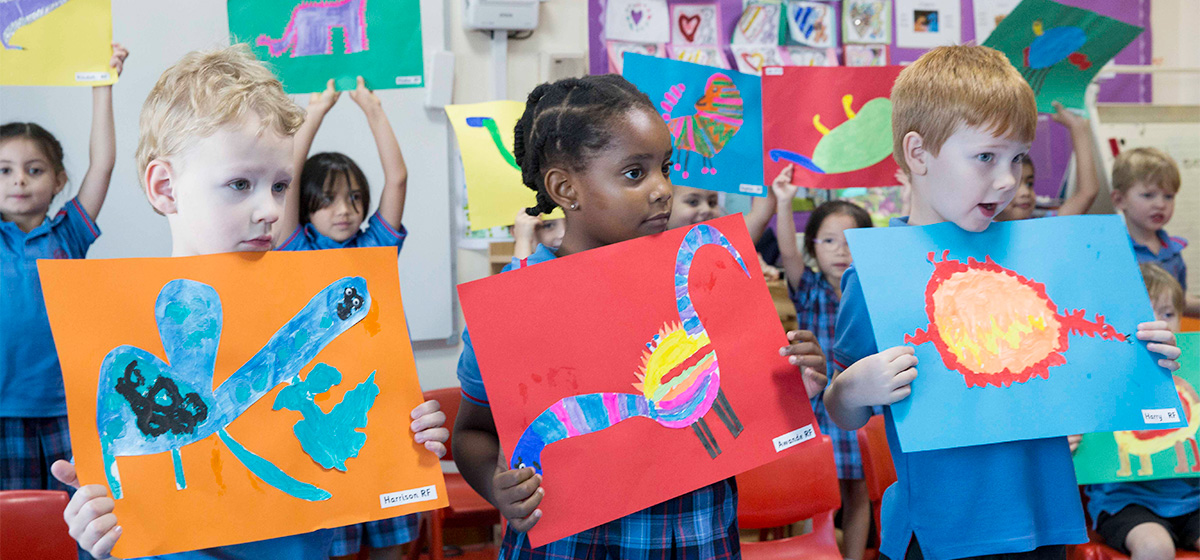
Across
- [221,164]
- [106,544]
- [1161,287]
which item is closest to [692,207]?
[1161,287]

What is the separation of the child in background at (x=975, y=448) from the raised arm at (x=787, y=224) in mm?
1242

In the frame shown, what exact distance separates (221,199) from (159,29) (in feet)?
8.17

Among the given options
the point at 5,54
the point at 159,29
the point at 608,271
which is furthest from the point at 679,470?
the point at 159,29

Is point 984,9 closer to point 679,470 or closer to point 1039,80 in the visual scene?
point 1039,80

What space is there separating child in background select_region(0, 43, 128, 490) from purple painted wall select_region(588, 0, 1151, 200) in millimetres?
2121

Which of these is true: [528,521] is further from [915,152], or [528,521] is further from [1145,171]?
[1145,171]

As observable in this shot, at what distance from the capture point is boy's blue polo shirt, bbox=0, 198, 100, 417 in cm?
221

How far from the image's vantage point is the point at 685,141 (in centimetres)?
235

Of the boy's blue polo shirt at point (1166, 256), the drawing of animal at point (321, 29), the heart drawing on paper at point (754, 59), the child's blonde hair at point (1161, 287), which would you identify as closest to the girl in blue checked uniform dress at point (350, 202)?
the drawing of animal at point (321, 29)

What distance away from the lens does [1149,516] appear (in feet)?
6.66

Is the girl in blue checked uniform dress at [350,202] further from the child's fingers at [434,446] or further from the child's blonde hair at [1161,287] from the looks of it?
the child's blonde hair at [1161,287]

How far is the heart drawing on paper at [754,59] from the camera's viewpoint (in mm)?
4008

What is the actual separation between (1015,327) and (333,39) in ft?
6.02

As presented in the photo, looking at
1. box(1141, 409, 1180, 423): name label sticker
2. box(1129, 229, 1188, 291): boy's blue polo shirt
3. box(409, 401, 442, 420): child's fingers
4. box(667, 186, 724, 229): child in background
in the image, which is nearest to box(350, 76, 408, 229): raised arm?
box(667, 186, 724, 229): child in background
